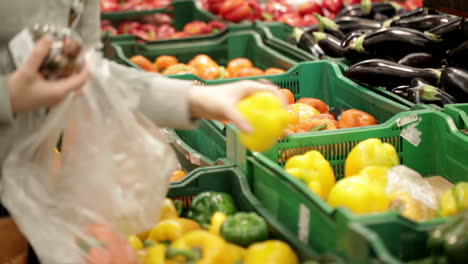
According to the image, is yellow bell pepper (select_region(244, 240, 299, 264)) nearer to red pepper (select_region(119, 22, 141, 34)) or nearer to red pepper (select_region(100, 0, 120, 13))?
red pepper (select_region(119, 22, 141, 34))

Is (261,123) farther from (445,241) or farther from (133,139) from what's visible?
(445,241)

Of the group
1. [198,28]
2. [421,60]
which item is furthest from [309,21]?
[421,60]

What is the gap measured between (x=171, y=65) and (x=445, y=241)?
332cm

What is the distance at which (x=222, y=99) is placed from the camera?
208 centimetres

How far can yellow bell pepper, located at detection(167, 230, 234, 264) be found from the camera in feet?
7.11

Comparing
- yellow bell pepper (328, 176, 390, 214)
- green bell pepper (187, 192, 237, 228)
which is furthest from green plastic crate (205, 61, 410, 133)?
yellow bell pepper (328, 176, 390, 214)

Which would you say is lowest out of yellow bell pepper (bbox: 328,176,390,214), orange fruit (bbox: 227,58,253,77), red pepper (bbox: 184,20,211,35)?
red pepper (bbox: 184,20,211,35)

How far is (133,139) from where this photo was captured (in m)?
2.20

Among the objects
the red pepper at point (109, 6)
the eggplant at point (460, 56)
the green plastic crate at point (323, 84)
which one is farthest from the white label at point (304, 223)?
the red pepper at point (109, 6)

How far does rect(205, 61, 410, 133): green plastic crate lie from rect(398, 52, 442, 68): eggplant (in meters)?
0.35

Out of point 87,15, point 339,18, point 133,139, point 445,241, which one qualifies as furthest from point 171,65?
point 445,241

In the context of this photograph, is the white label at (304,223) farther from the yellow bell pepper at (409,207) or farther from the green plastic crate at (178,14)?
the green plastic crate at (178,14)

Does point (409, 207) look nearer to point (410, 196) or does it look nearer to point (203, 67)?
point (410, 196)

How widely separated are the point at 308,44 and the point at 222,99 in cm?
273
